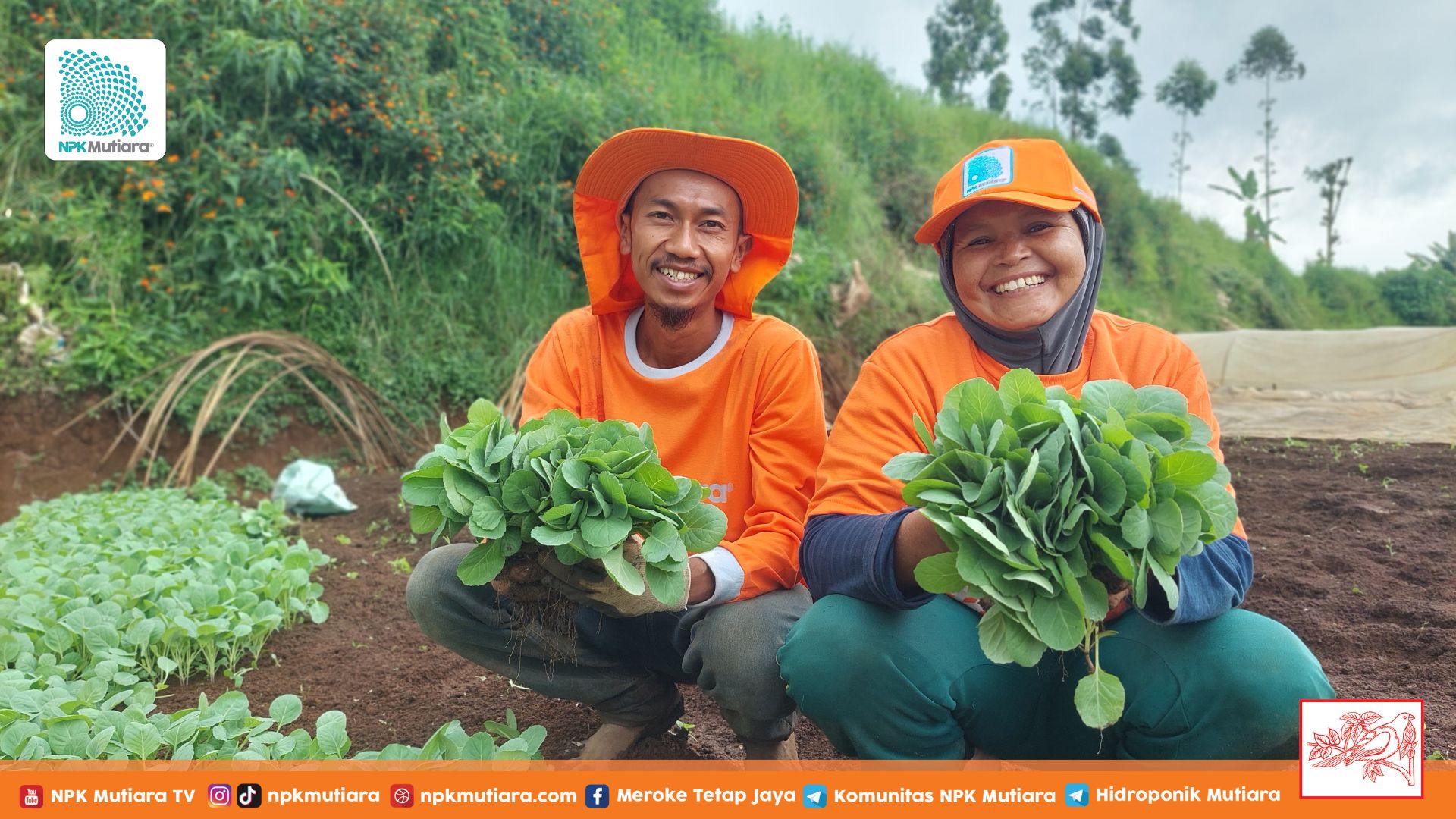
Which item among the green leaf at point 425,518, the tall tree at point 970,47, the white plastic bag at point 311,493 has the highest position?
the tall tree at point 970,47

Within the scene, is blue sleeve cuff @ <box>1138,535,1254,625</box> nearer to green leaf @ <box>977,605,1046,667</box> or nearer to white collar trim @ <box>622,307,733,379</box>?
green leaf @ <box>977,605,1046,667</box>

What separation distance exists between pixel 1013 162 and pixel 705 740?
1492 millimetres

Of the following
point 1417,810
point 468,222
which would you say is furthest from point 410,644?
point 468,222

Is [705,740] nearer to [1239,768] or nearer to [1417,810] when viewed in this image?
[1239,768]

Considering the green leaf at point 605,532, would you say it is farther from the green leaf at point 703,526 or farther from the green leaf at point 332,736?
the green leaf at point 332,736

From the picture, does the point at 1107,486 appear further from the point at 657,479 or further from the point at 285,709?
the point at 285,709

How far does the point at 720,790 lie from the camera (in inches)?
64.9

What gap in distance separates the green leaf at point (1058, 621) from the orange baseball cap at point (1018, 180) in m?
0.75

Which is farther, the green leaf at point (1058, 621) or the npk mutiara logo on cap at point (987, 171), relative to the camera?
the npk mutiara logo on cap at point (987, 171)

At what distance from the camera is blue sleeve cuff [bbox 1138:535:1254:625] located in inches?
61.7

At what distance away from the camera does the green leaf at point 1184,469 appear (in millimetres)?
1402

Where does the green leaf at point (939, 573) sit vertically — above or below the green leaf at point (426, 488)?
below

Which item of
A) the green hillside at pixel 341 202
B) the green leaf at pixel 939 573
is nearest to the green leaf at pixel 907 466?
the green leaf at pixel 939 573

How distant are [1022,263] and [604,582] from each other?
0.97 meters
